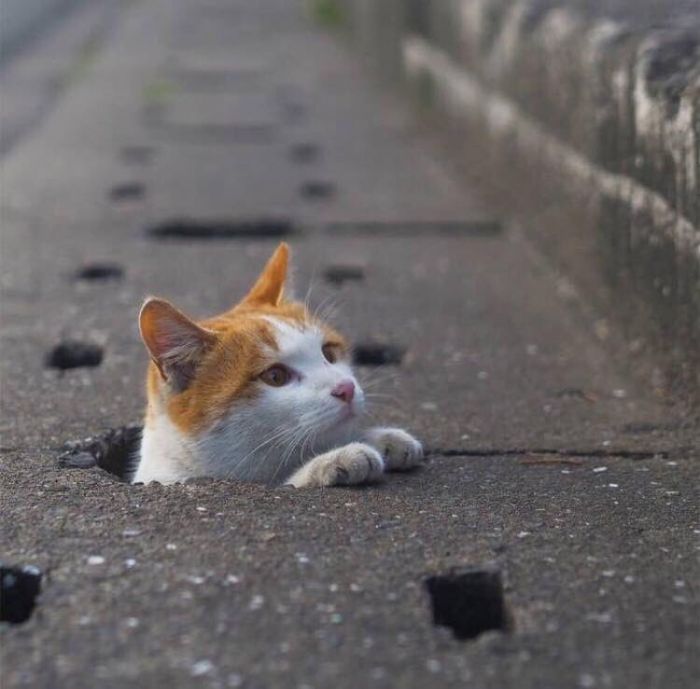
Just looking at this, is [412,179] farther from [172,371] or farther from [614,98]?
[172,371]

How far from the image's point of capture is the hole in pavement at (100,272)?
16.2ft

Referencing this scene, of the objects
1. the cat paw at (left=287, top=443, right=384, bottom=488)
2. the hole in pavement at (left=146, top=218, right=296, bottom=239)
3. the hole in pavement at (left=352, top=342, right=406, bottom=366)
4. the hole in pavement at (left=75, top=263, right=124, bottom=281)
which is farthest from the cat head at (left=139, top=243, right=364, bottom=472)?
the hole in pavement at (left=146, top=218, right=296, bottom=239)

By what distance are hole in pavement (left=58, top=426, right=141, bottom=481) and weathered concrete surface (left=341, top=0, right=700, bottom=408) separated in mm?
1515

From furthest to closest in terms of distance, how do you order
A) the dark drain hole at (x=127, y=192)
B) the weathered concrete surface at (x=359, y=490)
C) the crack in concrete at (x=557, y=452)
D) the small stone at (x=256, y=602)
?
the dark drain hole at (x=127, y=192) → the crack in concrete at (x=557, y=452) → the small stone at (x=256, y=602) → the weathered concrete surface at (x=359, y=490)

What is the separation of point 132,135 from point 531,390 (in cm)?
451

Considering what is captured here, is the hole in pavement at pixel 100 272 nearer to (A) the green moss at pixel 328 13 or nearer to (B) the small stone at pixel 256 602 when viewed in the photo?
(B) the small stone at pixel 256 602

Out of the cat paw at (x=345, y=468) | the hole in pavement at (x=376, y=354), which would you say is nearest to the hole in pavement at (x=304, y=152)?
the hole in pavement at (x=376, y=354)

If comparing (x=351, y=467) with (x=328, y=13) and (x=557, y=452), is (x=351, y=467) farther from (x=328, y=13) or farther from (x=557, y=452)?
(x=328, y=13)

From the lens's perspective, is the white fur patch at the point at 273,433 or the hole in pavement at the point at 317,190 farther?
the hole in pavement at the point at 317,190

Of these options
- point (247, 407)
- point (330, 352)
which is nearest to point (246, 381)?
point (247, 407)

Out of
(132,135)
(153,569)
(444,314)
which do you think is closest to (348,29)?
(132,135)

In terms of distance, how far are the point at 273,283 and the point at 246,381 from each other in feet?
1.82

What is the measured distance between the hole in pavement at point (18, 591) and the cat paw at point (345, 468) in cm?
74

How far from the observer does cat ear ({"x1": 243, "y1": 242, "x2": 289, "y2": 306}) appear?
355 centimetres
